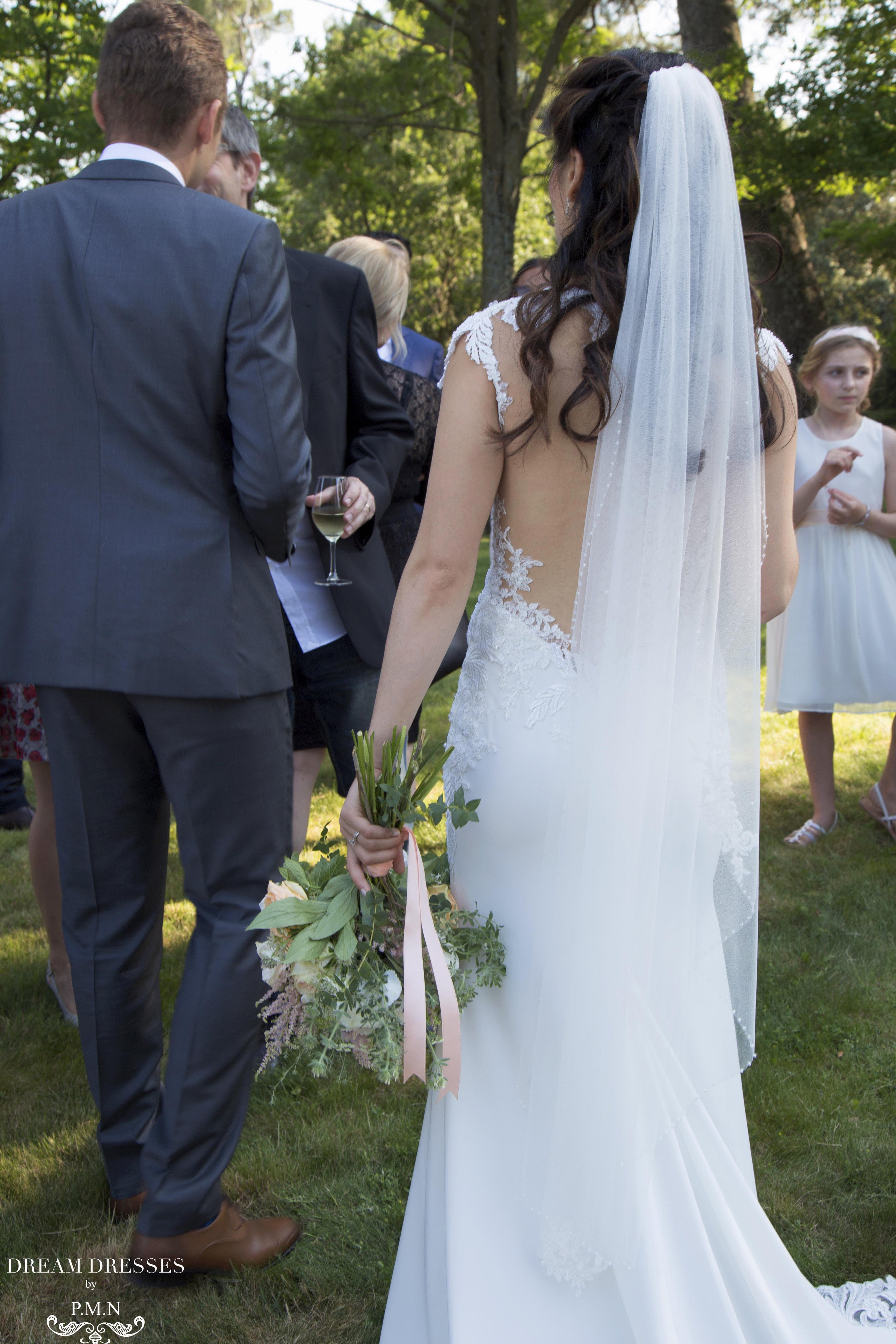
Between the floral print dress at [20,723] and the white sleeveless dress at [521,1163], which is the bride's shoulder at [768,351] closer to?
the white sleeveless dress at [521,1163]

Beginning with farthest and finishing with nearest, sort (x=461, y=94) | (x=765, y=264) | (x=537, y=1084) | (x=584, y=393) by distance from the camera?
1. (x=461, y=94)
2. (x=765, y=264)
3. (x=537, y=1084)
4. (x=584, y=393)

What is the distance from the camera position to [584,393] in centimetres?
169

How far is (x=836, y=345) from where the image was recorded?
4684 mm

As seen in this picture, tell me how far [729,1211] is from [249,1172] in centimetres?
141

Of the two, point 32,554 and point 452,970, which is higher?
point 32,554

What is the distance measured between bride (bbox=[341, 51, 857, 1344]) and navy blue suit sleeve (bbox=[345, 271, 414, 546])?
53.9 inches

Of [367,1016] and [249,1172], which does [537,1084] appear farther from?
[249,1172]

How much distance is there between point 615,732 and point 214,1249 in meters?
1.59

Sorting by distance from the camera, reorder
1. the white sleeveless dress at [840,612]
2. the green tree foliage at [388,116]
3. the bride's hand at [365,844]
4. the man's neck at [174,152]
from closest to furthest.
→ the bride's hand at [365,844] < the man's neck at [174,152] < the white sleeveless dress at [840,612] < the green tree foliage at [388,116]

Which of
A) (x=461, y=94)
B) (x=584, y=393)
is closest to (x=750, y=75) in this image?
(x=461, y=94)

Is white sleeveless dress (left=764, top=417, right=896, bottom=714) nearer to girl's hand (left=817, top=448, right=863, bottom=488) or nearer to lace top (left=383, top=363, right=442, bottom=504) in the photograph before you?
girl's hand (left=817, top=448, right=863, bottom=488)

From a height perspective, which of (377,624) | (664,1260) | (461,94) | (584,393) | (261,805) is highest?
(461,94)

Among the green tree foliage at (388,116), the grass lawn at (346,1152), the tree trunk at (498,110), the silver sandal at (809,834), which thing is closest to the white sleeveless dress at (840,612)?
the silver sandal at (809,834)

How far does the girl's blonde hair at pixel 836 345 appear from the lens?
15.3ft
